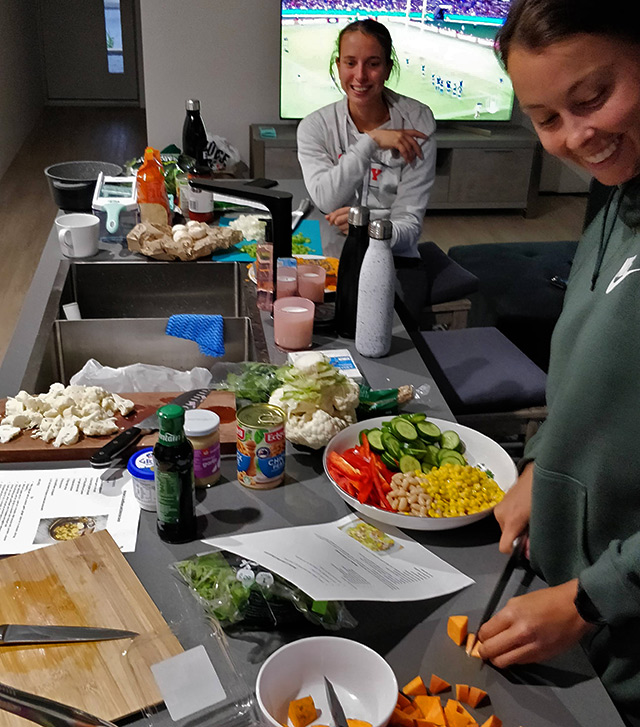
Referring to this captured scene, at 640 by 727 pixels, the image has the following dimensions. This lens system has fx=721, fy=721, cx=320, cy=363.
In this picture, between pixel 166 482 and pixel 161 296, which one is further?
pixel 161 296

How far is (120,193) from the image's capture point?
99.3 inches

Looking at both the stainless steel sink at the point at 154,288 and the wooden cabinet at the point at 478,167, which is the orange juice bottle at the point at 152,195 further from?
the wooden cabinet at the point at 478,167

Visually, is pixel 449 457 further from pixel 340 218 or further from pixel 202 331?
pixel 340 218

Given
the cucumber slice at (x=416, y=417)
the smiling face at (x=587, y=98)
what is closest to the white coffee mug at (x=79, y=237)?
the cucumber slice at (x=416, y=417)

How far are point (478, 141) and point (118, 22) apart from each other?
5.29m

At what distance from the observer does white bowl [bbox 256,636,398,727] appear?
0.86 m

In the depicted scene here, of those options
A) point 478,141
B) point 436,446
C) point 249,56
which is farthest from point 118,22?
point 436,446

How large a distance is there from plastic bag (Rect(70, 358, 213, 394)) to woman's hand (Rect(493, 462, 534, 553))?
0.79 m

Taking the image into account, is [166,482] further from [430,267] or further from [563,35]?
[430,267]

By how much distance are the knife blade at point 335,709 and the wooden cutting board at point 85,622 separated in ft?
0.65

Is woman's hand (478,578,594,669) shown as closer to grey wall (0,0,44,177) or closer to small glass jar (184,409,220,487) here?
small glass jar (184,409,220,487)

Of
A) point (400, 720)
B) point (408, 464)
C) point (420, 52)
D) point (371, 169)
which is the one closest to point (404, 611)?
point (400, 720)

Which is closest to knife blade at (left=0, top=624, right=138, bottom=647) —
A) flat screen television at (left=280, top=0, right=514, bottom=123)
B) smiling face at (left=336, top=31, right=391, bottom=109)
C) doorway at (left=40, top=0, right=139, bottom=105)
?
smiling face at (left=336, top=31, right=391, bottom=109)

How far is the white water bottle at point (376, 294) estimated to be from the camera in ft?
5.35
